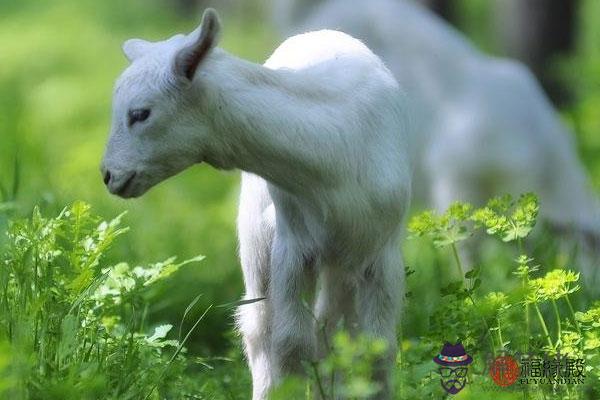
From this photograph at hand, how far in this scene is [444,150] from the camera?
848cm

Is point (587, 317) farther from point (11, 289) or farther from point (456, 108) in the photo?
point (456, 108)

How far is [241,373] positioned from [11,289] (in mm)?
1303

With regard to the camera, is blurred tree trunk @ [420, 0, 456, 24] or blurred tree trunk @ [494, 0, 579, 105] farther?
blurred tree trunk @ [420, 0, 456, 24]

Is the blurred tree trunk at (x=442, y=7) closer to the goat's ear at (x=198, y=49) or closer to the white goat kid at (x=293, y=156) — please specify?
the white goat kid at (x=293, y=156)

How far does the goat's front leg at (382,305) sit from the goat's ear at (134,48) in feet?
3.49

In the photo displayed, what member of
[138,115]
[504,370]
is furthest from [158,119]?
[504,370]

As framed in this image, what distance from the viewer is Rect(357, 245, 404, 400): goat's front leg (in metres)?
4.85

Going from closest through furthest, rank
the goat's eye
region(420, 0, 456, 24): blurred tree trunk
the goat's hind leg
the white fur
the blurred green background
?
the goat's eye, the goat's hind leg, the blurred green background, the white fur, region(420, 0, 456, 24): blurred tree trunk

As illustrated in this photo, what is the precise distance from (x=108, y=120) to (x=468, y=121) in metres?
5.17

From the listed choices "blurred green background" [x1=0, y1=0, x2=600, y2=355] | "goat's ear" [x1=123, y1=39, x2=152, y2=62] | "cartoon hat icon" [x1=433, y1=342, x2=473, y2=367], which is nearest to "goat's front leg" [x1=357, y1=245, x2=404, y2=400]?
"cartoon hat icon" [x1=433, y1=342, x2=473, y2=367]

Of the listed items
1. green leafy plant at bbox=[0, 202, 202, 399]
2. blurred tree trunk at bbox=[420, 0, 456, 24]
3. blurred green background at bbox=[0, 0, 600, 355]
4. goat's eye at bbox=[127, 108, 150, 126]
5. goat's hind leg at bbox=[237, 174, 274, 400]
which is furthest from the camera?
blurred tree trunk at bbox=[420, 0, 456, 24]

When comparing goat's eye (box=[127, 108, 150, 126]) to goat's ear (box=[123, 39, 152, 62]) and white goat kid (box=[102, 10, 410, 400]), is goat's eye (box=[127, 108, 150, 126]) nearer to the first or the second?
white goat kid (box=[102, 10, 410, 400])

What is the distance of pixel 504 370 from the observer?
4.78 m

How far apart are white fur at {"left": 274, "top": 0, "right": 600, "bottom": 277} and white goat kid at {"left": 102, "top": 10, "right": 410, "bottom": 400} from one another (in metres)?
3.37
